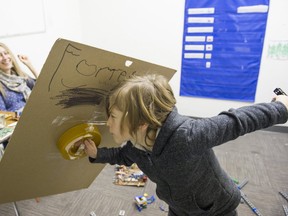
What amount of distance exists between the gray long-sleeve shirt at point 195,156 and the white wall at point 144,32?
6.96ft

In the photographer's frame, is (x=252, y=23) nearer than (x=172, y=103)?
No

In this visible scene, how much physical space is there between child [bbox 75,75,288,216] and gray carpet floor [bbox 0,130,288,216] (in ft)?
2.84

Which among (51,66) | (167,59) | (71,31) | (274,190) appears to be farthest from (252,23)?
(51,66)

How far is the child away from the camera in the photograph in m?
0.66

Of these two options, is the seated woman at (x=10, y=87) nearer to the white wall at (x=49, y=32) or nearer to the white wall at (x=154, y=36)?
the white wall at (x=49, y=32)

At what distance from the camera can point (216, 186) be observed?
2.80 ft

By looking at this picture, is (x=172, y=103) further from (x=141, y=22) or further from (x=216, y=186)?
(x=141, y=22)

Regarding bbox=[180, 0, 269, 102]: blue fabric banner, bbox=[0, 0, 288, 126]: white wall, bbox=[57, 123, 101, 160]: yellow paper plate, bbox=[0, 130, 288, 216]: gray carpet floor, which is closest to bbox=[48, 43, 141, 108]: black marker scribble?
bbox=[57, 123, 101, 160]: yellow paper plate

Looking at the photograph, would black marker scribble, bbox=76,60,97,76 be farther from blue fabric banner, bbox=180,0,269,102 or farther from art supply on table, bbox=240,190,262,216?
blue fabric banner, bbox=180,0,269,102

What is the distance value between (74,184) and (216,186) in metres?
0.63

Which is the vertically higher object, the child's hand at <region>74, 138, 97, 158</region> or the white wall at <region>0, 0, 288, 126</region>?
the white wall at <region>0, 0, 288, 126</region>

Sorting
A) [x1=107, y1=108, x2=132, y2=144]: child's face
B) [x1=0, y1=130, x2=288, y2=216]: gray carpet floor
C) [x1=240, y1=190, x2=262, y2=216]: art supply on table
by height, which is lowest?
[x1=0, y1=130, x2=288, y2=216]: gray carpet floor

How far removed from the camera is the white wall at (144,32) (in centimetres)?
259

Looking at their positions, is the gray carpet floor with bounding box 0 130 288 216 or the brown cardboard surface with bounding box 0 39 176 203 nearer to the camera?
the brown cardboard surface with bounding box 0 39 176 203
